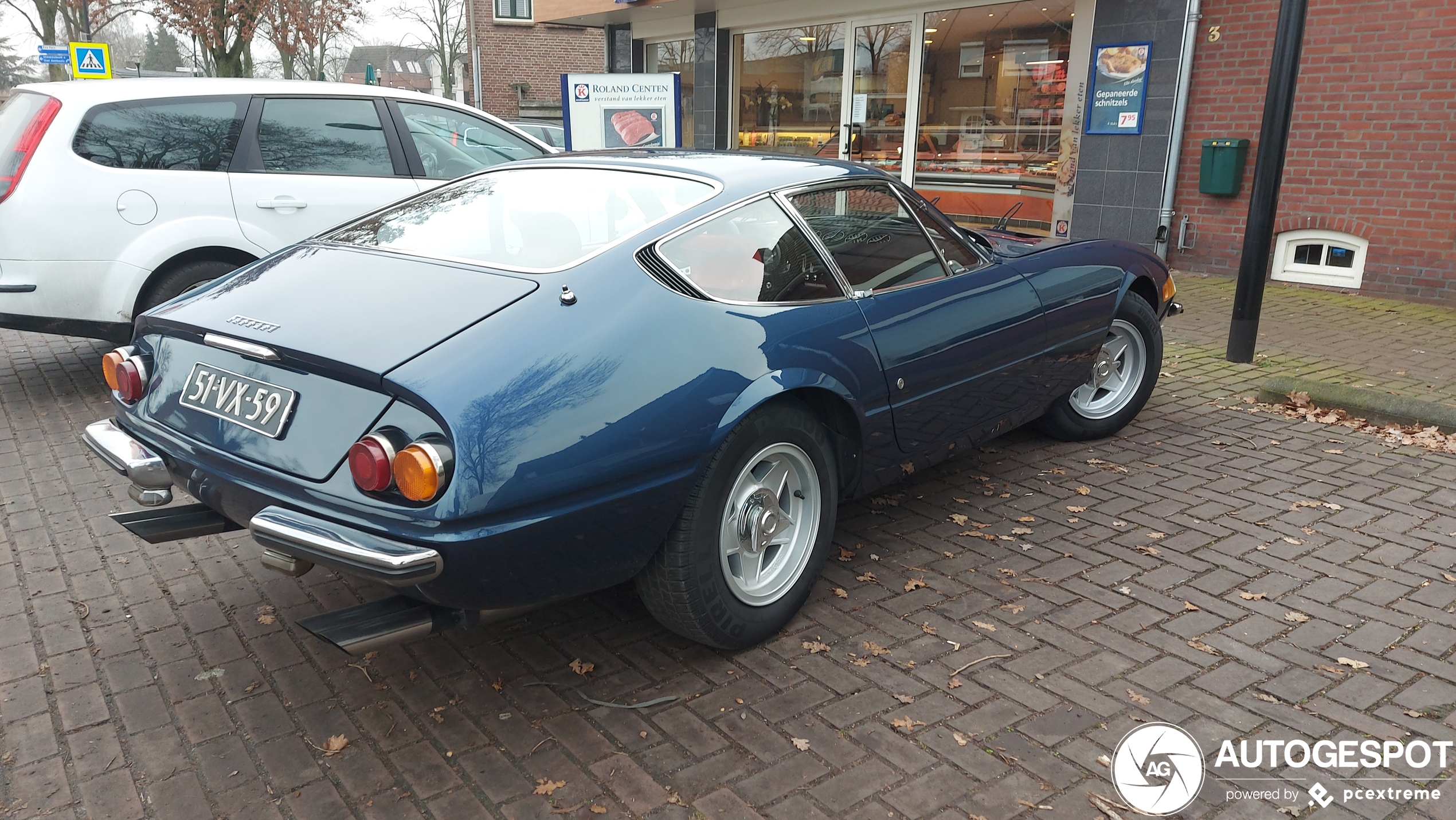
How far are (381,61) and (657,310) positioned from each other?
274 ft

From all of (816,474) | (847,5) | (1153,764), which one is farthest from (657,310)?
(847,5)

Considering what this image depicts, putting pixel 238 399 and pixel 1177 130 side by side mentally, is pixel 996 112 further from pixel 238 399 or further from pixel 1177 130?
pixel 238 399

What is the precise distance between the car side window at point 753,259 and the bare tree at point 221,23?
2445 cm

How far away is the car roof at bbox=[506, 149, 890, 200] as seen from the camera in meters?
3.44

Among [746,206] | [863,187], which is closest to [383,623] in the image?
[746,206]

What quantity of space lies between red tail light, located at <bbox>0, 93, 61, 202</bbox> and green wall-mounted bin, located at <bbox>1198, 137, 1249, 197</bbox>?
918 centimetres

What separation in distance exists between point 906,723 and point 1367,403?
4220mm

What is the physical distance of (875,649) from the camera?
3.18m

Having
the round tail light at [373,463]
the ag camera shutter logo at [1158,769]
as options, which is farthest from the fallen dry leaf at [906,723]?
the round tail light at [373,463]

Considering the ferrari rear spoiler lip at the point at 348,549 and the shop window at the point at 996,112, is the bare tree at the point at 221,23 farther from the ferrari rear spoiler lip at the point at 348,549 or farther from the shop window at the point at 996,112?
the ferrari rear spoiler lip at the point at 348,549

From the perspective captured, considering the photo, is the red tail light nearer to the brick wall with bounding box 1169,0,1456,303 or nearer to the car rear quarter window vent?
the car rear quarter window vent

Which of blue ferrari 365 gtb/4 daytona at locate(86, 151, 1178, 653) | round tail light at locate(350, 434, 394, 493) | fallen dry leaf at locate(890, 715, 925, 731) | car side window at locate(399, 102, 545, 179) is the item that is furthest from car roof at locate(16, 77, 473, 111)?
fallen dry leaf at locate(890, 715, 925, 731)

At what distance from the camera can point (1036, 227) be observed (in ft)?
36.9

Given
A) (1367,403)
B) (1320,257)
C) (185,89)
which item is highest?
(185,89)
